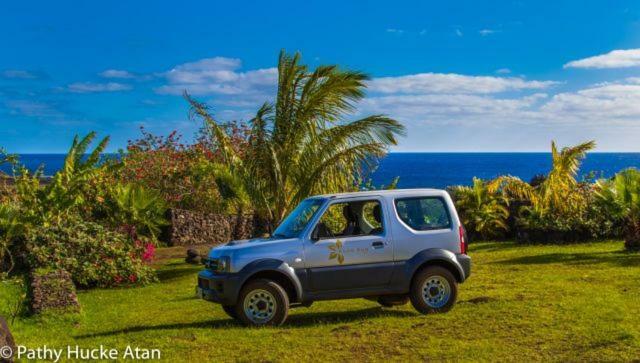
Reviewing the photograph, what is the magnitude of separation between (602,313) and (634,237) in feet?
33.6

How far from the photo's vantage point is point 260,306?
433 inches

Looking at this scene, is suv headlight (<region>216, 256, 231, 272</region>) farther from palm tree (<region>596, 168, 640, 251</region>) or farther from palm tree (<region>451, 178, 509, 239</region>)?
palm tree (<region>451, 178, 509, 239</region>)

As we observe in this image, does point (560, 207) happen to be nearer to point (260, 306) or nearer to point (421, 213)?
point (421, 213)

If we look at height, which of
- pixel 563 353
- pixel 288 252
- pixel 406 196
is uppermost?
pixel 406 196

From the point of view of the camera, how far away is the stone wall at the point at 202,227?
2697 cm

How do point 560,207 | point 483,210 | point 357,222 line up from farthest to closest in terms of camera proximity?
point 483,210
point 560,207
point 357,222

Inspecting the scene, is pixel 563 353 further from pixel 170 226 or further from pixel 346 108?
pixel 170 226

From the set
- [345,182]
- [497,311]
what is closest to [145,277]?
[345,182]

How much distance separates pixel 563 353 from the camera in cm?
910

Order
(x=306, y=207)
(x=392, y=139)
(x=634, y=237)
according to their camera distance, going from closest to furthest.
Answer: (x=306, y=207) → (x=392, y=139) → (x=634, y=237)

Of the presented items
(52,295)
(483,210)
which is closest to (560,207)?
(483,210)

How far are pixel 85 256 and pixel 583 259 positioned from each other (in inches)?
510

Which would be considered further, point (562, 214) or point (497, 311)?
point (562, 214)

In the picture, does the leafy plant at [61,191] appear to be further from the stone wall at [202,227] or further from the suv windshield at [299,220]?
the suv windshield at [299,220]
